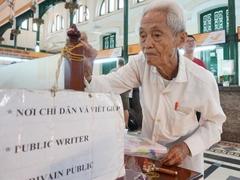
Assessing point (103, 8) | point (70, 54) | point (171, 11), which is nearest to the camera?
point (70, 54)

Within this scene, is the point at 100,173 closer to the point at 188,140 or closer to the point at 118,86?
the point at 188,140

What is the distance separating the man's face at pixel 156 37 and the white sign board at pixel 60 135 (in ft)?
1.52

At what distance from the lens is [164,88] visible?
1.22m

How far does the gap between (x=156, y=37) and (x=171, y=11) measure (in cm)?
12

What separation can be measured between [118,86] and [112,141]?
28.8 inches

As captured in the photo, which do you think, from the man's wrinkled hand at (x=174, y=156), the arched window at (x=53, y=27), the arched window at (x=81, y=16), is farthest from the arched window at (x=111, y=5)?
the man's wrinkled hand at (x=174, y=156)

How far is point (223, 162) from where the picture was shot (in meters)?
3.28

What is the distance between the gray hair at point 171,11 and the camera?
106 centimetres

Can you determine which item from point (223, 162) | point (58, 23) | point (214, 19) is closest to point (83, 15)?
point (58, 23)

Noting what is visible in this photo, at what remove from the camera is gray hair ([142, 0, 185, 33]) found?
3.46 ft

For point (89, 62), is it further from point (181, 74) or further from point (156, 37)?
point (181, 74)

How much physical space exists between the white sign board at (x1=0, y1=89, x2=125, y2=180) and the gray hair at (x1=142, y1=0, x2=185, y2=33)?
53 centimetres

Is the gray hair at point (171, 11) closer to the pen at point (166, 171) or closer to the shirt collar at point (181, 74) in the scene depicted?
the shirt collar at point (181, 74)

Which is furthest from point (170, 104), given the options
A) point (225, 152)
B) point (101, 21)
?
point (101, 21)
